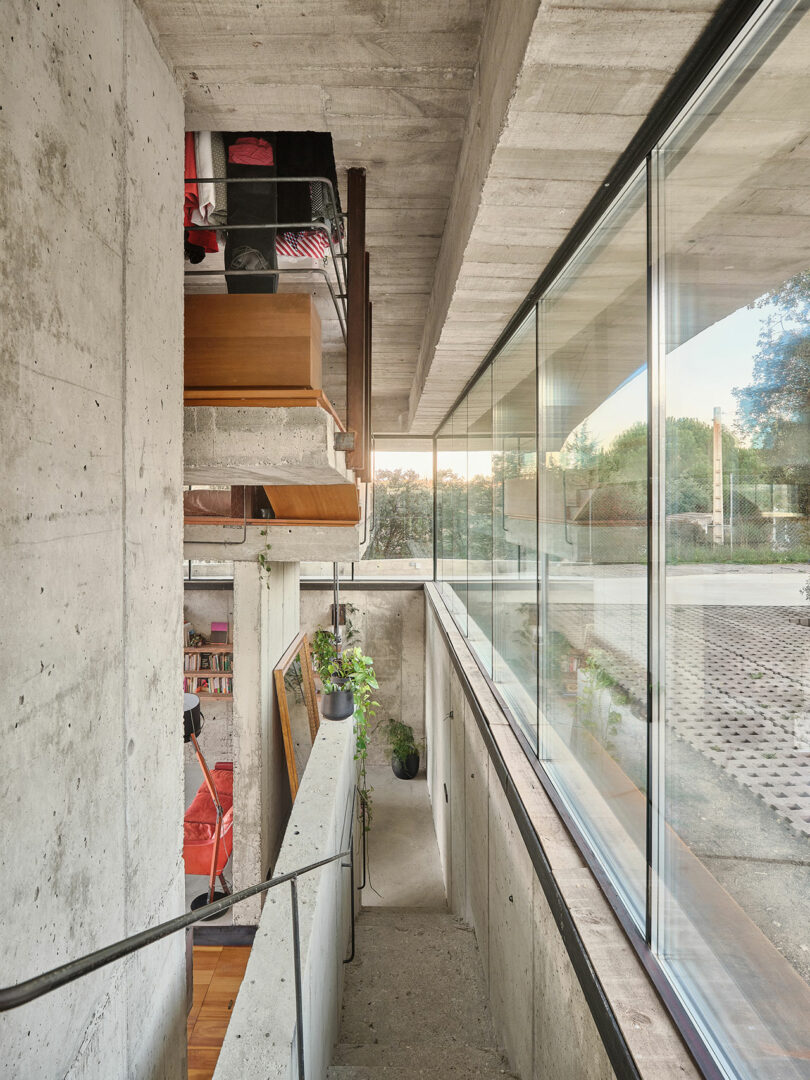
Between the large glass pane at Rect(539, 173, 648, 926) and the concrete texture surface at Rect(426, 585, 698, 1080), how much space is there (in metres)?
0.11

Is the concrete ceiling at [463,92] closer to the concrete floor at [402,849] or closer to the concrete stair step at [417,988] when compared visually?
the concrete stair step at [417,988]

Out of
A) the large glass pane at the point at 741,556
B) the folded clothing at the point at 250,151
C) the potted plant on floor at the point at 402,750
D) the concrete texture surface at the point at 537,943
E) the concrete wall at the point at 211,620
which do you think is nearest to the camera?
the large glass pane at the point at 741,556

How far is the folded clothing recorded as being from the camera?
2363mm

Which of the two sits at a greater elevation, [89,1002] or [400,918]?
[89,1002]

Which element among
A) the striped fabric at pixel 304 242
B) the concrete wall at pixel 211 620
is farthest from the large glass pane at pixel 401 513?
the striped fabric at pixel 304 242

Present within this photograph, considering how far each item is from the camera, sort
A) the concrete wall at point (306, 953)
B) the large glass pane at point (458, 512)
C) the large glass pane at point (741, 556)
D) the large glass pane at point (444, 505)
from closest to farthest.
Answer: the large glass pane at point (741, 556), the concrete wall at point (306, 953), the large glass pane at point (458, 512), the large glass pane at point (444, 505)

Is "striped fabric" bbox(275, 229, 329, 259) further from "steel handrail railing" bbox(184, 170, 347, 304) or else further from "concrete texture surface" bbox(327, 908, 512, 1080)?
"concrete texture surface" bbox(327, 908, 512, 1080)

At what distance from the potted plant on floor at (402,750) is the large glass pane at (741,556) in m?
6.97

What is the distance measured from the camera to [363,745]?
19.0 ft

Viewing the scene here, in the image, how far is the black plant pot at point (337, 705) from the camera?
5180 mm

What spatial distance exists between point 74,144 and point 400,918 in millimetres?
5448

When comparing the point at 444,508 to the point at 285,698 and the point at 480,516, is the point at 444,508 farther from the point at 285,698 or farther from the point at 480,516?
the point at 285,698

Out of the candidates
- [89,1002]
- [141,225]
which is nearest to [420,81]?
[141,225]

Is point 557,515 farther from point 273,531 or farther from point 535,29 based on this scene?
point 273,531
